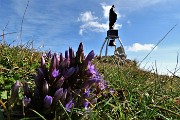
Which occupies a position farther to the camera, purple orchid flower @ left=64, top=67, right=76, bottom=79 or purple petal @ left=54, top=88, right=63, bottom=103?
purple orchid flower @ left=64, top=67, right=76, bottom=79

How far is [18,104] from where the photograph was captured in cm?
252

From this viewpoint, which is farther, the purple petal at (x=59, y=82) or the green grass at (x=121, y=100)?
the green grass at (x=121, y=100)

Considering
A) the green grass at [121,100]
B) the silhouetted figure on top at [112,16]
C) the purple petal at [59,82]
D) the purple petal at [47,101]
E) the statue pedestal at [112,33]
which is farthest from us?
the statue pedestal at [112,33]

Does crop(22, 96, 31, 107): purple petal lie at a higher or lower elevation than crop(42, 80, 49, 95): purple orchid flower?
lower

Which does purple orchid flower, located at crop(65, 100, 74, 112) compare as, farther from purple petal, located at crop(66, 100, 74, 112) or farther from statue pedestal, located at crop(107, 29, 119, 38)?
statue pedestal, located at crop(107, 29, 119, 38)

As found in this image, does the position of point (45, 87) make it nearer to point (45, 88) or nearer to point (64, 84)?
point (45, 88)

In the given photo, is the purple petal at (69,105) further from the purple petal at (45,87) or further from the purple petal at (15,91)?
the purple petal at (15,91)

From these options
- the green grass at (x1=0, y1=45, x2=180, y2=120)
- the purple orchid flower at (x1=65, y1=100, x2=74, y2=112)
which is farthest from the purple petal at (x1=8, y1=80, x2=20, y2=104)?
the purple orchid flower at (x1=65, y1=100, x2=74, y2=112)

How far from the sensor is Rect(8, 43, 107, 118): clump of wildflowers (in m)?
2.40

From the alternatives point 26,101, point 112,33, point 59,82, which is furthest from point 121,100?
point 112,33

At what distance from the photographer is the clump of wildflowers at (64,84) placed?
2402 millimetres

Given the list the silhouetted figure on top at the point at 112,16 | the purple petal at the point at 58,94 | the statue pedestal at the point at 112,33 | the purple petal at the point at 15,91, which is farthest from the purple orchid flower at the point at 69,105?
the statue pedestal at the point at 112,33

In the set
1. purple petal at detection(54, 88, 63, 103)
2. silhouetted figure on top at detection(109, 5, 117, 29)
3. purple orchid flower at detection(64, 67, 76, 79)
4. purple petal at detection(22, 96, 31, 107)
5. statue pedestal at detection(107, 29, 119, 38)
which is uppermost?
silhouetted figure on top at detection(109, 5, 117, 29)

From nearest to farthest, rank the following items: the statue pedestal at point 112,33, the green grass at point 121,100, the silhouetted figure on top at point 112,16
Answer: the green grass at point 121,100, the silhouetted figure on top at point 112,16, the statue pedestal at point 112,33
